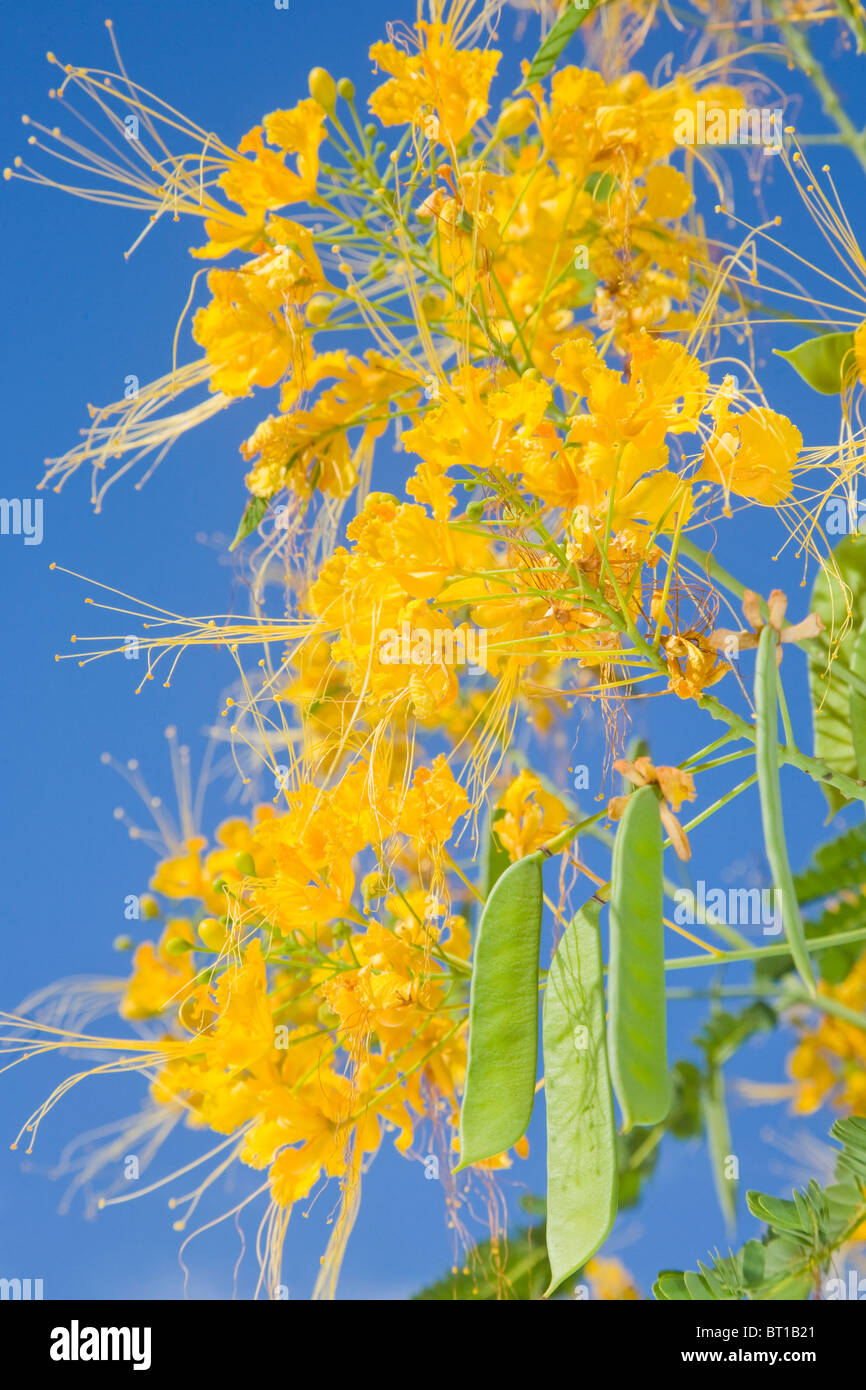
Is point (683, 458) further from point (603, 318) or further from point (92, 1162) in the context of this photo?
point (92, 1162)

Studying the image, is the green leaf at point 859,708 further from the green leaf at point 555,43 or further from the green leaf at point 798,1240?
the green leaf at point 555,43

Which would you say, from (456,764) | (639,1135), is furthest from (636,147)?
(639,1135)

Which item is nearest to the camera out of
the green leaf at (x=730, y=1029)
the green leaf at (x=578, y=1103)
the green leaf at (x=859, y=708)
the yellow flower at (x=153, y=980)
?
the green leaf at (x=578, y=1103)

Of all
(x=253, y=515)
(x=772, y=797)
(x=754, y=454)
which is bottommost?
(x=772, y=797)

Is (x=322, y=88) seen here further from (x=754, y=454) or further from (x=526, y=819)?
(x=526, y=819)

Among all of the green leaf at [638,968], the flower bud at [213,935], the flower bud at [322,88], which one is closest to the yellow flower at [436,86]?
the flower bud at [322,88]

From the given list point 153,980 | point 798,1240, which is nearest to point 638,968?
point 798,1240

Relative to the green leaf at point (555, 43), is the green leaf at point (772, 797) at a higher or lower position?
lower
